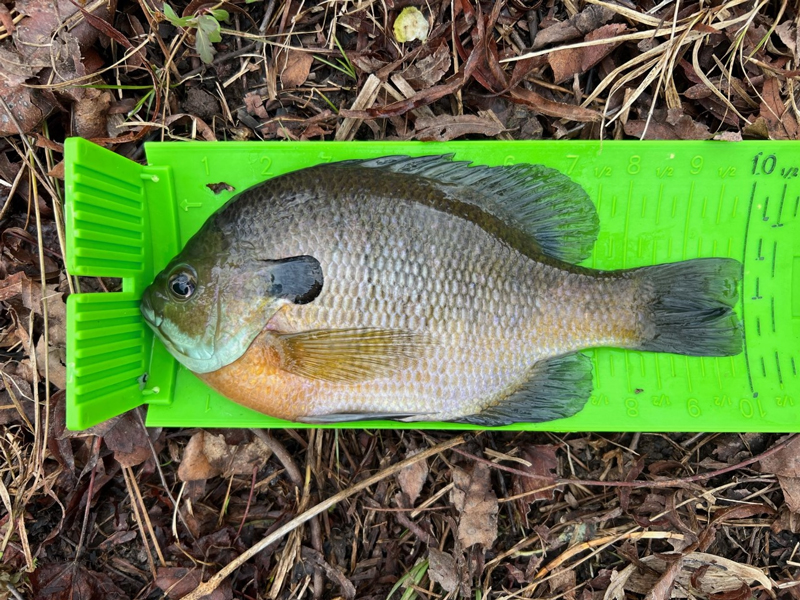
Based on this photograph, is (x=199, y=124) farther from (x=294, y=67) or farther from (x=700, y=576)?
(x=700, y=576)

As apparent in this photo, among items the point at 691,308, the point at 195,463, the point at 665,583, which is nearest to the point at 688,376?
the point at 691,308

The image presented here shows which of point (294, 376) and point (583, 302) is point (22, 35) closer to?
point (294, 376)

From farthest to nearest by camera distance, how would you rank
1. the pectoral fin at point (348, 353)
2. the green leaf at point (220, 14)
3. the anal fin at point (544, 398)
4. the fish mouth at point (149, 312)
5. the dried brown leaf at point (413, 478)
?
the dried brown leaf at point (413, 478) → the green leaf at point (220, 14) → the anal fin at point (544, 398) → the fish mouth at point (149, 312) → the pectoral fin at point (348, 353)

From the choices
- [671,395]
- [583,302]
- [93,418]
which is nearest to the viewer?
[93,418]

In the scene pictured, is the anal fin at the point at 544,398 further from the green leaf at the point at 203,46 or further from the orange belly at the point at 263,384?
the green leaf at the point at 203,46

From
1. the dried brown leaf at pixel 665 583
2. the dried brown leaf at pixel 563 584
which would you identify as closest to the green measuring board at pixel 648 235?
the dried brown leaf at pixel 665 583

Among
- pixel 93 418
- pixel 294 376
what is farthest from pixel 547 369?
pixel 93 418

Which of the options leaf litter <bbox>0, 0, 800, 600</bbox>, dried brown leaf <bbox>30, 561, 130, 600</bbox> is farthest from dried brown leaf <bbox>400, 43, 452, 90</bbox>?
dried brown leaf <bbox>30, 561, 130, 600</bbox>
